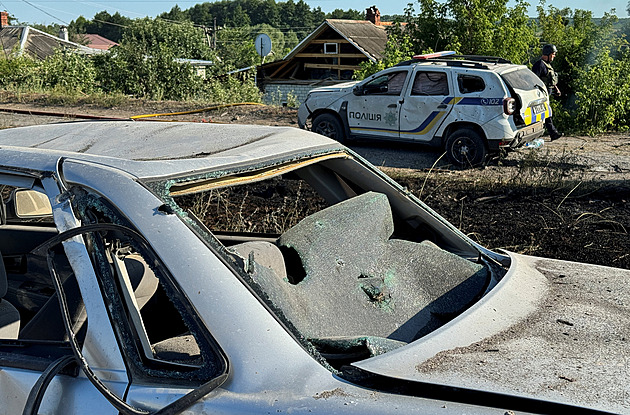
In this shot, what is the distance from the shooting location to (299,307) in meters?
2.38

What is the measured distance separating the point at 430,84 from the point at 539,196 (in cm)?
443

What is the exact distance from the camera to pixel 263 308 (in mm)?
1868

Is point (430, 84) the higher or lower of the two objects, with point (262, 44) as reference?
lower

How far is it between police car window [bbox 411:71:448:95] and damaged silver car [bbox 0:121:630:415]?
376 inches

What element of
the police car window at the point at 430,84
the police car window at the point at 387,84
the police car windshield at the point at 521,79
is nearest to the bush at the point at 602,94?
the police car windshield at the point at 521,79

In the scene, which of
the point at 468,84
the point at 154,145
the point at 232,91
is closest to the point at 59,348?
the point at 154,145

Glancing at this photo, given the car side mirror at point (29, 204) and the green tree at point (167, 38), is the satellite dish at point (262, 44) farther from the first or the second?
the car side mirror at point (29, 204)

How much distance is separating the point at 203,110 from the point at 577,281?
16.8 m

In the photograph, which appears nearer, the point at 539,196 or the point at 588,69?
the point at 539,196

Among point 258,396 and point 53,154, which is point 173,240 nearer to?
point 258,396

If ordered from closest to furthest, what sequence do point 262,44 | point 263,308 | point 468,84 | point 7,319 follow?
1. point 263,308
2. point 7,319
3. point 468,84
4. point 262,44

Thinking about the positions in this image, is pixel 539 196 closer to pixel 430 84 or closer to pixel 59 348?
pixel 430 84

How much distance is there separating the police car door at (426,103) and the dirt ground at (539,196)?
624 millimetres

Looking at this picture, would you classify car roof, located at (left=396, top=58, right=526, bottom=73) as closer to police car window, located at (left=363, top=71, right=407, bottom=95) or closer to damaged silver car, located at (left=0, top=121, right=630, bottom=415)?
police car window, located at (left=363, top=71, right=407, bottom=95)
